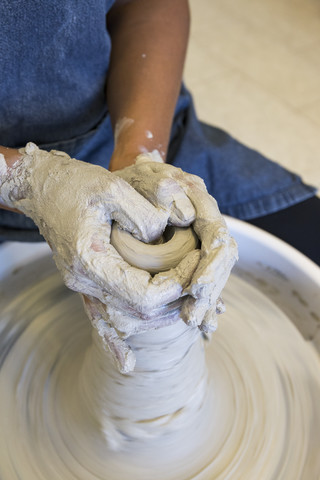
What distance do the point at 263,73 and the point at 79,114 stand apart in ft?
6.42

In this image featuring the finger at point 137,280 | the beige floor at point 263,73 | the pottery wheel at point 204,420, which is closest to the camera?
the finger at point 137,280

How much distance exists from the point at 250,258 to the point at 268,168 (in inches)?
11.9

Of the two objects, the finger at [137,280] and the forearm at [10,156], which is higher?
the finger at [137,280]

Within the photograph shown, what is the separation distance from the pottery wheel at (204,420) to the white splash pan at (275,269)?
23 mm

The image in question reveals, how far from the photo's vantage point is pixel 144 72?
123cm

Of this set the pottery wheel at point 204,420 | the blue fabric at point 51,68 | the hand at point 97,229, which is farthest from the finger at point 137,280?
the blue fabric at point 51,68

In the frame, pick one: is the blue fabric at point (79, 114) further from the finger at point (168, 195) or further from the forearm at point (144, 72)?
the finger at point (168, 195)

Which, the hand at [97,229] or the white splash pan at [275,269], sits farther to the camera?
the white splash pan at [275,269]

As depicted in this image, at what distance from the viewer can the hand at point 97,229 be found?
0.70 metres

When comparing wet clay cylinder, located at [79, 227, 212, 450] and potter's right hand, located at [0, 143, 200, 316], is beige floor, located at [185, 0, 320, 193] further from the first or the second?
potter's right hand, located at [0, 143, 200, 316]

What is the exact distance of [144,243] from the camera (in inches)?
30.2

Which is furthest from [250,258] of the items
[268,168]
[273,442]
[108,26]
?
[108,26]

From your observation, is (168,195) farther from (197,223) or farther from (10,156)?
(10,156)

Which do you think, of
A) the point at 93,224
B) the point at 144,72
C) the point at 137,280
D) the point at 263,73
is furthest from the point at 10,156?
the point at 263,73
